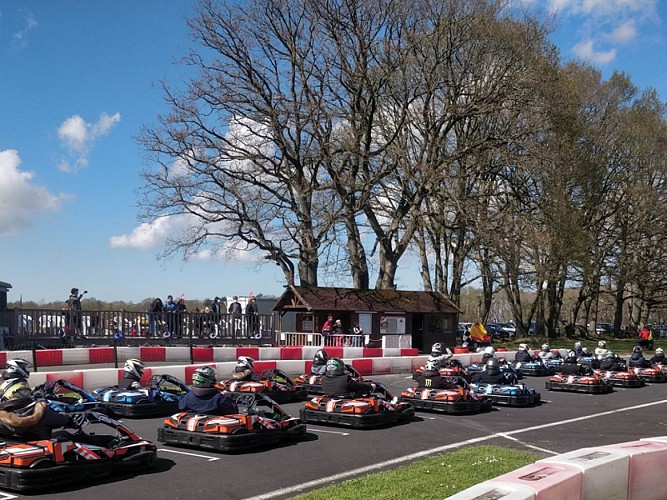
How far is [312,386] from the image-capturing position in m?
19.3

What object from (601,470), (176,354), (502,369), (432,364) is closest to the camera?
(601,470)

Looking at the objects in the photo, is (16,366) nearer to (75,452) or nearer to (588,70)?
(75,452)

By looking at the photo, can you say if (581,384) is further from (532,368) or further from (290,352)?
(290,352)

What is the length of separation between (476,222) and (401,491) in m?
26.5

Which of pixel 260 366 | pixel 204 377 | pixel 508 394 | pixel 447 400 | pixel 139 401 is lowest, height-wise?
pixel 508 394

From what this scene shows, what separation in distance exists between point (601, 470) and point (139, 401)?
31.8 feet

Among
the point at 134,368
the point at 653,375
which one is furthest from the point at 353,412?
Result: the point at 653,375

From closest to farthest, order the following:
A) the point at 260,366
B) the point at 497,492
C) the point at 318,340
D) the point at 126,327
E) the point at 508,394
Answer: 1. the point at 497,492
2. the point at 508,394
3. the point at 260,366
4. the point at 126,327
5. the point at 318,340

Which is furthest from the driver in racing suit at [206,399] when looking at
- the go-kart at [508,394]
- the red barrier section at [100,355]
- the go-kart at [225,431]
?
the red barrier section at [100,355]

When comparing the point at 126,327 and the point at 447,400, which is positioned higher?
the point at 126,327

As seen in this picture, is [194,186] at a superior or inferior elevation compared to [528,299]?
superior

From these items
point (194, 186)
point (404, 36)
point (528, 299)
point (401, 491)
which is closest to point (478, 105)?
point (404, 36)

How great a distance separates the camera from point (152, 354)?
23.8 m

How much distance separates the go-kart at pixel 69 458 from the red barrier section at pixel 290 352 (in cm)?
1656
